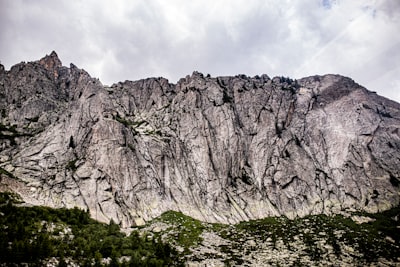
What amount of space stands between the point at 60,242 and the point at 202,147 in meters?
106

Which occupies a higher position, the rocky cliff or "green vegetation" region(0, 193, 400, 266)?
the rocky cliff

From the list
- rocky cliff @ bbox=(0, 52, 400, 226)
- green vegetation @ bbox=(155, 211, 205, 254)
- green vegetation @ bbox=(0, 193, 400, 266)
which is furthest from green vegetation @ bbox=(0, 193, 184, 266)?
rocky cliff @ bbox=(0, 52, 400, 226)

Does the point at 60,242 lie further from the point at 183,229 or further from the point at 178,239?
the point at 183,229

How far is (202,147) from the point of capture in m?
139

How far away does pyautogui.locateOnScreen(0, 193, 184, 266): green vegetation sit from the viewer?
28984mm

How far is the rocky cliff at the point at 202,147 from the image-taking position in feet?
365

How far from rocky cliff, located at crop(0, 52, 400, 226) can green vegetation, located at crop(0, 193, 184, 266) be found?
157ft

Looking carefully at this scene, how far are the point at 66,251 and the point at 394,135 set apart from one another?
15859 centimetres

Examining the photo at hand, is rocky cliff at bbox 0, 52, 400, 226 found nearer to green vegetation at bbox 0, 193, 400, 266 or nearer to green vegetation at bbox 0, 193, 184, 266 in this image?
green vegetation at bbox 0, 193, 400, 266

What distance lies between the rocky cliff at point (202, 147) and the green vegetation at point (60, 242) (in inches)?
1879

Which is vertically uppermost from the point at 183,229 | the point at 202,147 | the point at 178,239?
the point at 202,147

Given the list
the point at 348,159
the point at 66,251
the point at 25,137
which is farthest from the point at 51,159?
the point at 348,159

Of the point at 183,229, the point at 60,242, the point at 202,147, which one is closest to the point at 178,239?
the point at 183,229

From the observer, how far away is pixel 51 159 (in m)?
117
